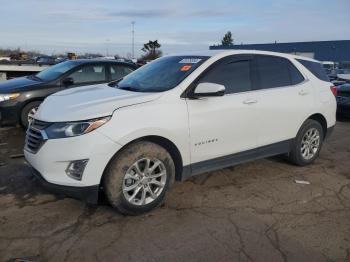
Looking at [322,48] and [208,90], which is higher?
[322,48]

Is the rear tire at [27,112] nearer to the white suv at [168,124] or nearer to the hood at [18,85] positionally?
the hood at [18,85]

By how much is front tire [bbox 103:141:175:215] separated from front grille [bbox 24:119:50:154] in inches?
29.6

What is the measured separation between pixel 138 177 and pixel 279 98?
233 cm

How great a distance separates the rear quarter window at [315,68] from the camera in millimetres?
5781

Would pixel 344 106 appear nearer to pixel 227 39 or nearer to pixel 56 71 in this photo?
pixel 56 71

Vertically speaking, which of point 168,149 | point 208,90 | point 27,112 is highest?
point 208,90

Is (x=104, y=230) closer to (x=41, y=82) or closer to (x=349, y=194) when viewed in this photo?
(x=349, y=194)

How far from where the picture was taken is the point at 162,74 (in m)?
4.80

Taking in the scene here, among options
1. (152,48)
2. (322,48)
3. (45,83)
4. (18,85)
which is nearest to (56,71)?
(45,83)

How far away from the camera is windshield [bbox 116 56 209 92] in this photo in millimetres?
4461

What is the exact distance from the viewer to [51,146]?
3.71 m

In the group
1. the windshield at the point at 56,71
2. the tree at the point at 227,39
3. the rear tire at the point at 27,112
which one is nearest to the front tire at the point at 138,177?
the rear tire at the point at 27,112

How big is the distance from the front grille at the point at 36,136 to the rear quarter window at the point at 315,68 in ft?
12.7

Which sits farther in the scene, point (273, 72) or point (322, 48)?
point (322, 48)
